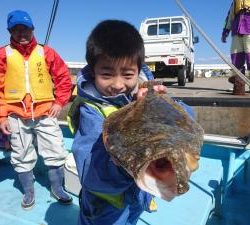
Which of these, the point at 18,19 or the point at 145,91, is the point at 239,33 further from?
the point at 145,91

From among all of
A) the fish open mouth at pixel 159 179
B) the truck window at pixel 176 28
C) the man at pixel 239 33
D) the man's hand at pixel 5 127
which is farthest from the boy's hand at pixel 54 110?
the truck window at pixel 176 28

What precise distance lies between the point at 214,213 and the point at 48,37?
290cm

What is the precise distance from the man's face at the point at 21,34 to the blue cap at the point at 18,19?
0.05m

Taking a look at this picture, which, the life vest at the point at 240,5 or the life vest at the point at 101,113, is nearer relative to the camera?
the life vest at the point at 101,113

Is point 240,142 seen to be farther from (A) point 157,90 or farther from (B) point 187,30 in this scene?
(B) point 187,30

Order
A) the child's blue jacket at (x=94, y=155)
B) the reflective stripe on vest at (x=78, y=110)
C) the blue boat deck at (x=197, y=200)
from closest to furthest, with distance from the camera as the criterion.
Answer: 1. the child's blue jacket at (x=94, y=155)
2. the reflective stripe on vest at (x=78, y=110)
3. the blue boat deck at (x=197, y=200)

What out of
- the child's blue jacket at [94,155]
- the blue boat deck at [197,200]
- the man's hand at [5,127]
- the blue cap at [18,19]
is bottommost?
the blue boat deck at [197,200]

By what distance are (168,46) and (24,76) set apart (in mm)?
8717

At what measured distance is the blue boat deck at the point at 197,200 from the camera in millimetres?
2979

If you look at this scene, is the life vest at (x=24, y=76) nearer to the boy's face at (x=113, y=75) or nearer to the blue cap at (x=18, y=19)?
the blue cap at (x=18, y=19)

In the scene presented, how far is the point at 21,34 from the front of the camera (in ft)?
11.1

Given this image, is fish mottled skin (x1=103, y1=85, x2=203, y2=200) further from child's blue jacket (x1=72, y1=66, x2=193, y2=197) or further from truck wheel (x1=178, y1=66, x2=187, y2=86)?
truck wheel (x1=178, y1=66, x2=187, y2=86)

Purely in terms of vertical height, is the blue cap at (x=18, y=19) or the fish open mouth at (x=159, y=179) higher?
the blue cap at (x=18, y=19)

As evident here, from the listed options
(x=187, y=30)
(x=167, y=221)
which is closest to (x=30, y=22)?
(x=167, y=221)
